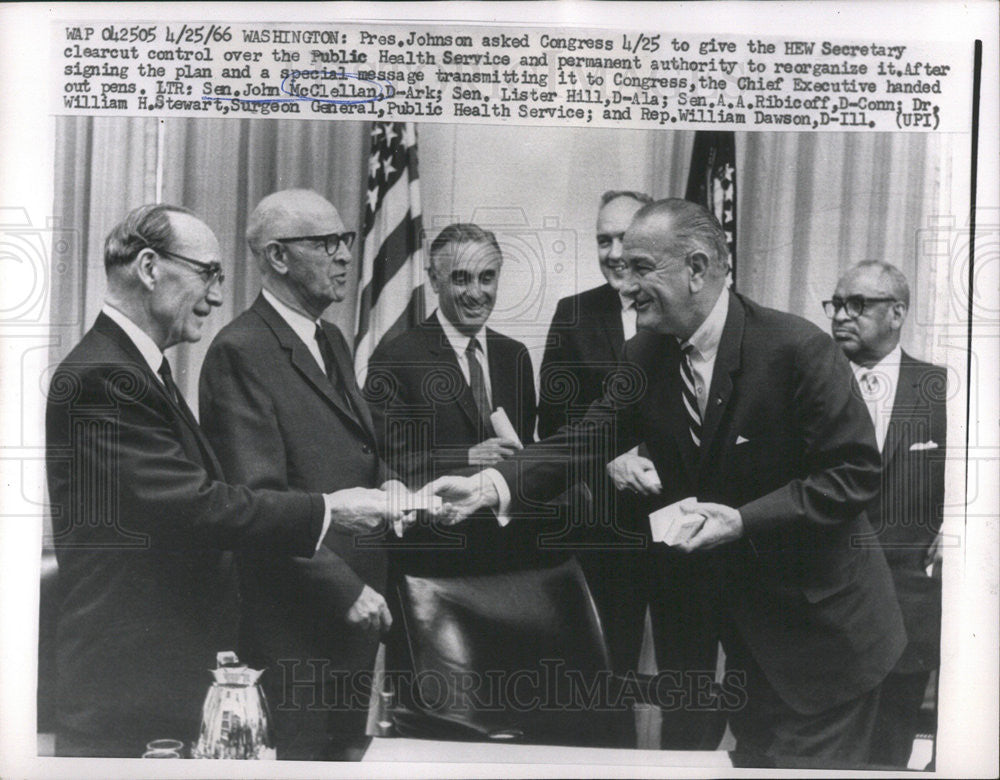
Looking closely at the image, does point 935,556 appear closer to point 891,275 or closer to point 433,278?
point 891,275

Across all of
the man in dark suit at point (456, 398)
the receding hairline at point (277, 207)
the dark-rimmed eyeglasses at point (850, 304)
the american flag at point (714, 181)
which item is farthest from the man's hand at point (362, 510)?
the dark-rimmed eyeglasses at point (850, 304)

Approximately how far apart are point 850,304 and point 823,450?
0.73m

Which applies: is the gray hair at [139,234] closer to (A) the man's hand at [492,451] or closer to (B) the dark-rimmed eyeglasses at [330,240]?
→ (B) the dark-rimmed eyeglasses at [330,240]

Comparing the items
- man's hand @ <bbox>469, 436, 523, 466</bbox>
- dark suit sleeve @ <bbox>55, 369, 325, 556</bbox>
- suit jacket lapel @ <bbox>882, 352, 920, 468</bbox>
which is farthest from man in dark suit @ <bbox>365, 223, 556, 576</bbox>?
suit jacket lapel @ <bbox>882, 352, 920, 468</bbox>

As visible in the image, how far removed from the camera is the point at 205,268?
4.41 metres

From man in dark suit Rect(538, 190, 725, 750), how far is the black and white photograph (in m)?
0.02

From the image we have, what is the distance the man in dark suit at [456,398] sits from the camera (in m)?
4.37

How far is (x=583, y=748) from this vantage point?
4.41m

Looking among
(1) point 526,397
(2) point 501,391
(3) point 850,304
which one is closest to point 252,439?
(2) point 501,391

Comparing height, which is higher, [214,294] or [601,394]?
[214,294]

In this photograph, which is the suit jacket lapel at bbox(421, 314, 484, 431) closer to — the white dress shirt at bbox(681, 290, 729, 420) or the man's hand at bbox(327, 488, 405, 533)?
the man's hand at bbox(327, 488, 405, 533)

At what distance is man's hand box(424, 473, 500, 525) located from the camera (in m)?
4.37

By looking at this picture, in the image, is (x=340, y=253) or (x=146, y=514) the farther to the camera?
(x=340, y=253)

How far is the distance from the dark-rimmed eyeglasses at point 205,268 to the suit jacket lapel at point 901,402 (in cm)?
336
